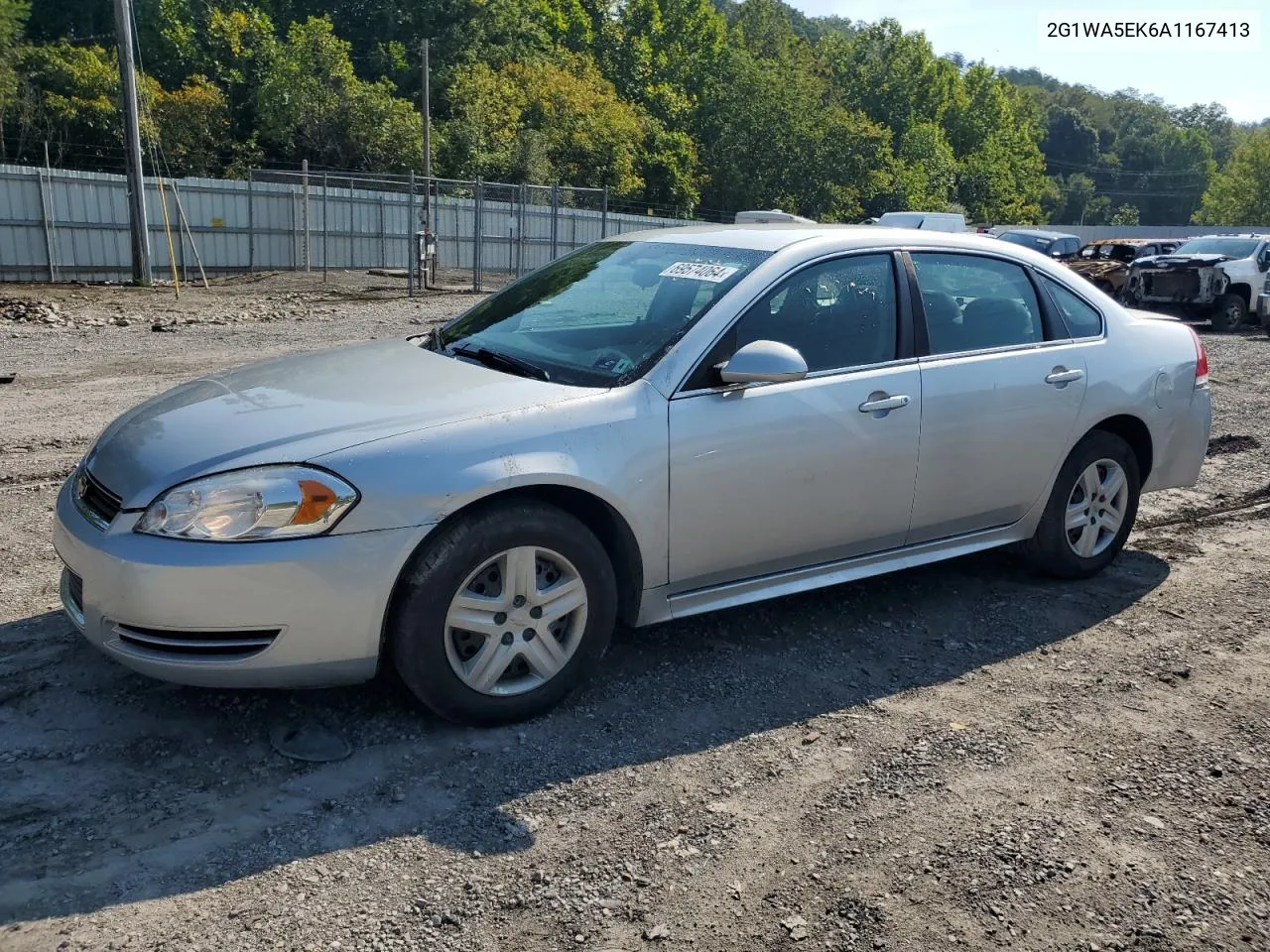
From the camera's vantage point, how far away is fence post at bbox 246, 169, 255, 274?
26.1m

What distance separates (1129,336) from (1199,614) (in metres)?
1.38

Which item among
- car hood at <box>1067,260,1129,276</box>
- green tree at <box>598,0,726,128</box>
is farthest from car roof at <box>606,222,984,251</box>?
green tree at <box>598,0,726,128</box>

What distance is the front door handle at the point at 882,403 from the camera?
14.2 ft

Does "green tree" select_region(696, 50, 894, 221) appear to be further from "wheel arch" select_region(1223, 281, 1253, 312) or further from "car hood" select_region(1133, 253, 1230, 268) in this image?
"wheel arch" select_region(1223, 281, 1253, 312)

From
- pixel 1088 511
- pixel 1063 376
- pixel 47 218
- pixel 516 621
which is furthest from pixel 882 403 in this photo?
pixel 47 218

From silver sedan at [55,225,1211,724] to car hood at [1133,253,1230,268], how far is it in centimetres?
1572

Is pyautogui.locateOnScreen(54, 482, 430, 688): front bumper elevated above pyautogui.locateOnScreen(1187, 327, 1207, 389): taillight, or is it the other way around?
pyautogui.locateOnScreen(1187, 327, 1207, 389): taillight

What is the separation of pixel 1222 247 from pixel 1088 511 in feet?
58.1

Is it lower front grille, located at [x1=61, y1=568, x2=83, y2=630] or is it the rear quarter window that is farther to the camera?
the rear quarter window

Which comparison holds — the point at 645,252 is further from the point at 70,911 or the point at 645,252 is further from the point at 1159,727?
the point at 70,911

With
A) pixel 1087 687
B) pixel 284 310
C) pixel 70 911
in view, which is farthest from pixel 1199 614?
pixel 284 310

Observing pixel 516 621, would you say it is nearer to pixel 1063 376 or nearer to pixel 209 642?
pixel 209 642

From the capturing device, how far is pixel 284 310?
17781 mm

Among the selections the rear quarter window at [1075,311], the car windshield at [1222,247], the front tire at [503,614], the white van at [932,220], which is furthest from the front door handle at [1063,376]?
the car windshield at [1222,247]
